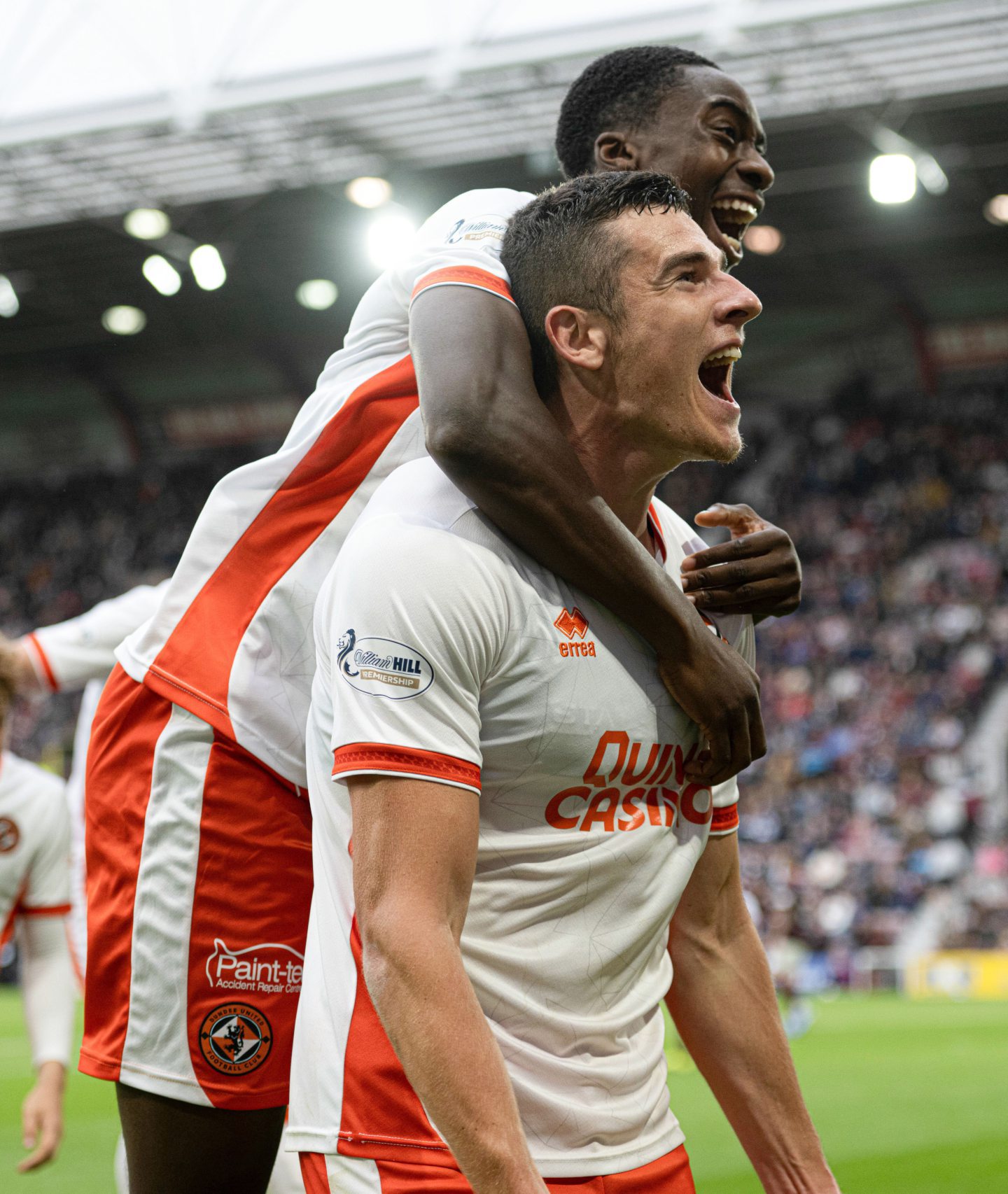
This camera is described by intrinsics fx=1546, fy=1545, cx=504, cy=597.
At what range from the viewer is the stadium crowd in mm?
18188

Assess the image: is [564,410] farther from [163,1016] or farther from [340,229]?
[340,229]

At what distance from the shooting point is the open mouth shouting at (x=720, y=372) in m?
2.08

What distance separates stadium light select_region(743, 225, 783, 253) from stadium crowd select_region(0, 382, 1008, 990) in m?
3.78

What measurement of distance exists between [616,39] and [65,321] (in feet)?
47.2

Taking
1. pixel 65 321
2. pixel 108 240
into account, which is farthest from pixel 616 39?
pixel 65 321

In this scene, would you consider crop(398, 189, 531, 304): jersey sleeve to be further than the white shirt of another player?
No

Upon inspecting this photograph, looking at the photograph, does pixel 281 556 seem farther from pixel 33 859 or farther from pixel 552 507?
pixel 33 859

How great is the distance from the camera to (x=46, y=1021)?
4227 mm

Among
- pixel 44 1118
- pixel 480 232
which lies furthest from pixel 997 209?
pixel 480 232

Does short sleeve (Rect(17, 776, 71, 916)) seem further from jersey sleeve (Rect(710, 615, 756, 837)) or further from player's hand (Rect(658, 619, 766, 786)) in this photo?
player's hand (Rect(658, 619, 766, 786))

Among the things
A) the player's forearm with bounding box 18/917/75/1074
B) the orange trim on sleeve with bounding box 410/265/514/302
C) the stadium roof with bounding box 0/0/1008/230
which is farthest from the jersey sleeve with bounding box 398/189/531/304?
the stadium roof with bounding box 0/0/1008/230

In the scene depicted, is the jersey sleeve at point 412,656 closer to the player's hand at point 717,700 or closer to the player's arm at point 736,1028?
the player's hand at point 717,700

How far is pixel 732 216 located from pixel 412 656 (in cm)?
143

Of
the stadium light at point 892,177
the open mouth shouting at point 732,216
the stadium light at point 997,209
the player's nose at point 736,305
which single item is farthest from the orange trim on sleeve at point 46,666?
the stadium light at point 997,209
